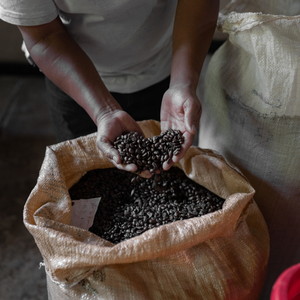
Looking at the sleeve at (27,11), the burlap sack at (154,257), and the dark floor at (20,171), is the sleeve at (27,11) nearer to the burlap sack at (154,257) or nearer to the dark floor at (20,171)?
the burlap sack at (154,257)

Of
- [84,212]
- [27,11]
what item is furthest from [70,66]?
[84,212]

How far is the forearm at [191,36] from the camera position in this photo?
117cm

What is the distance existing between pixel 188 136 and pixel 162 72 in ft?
1.81

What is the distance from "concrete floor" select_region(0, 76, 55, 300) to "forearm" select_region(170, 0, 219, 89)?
4.50ft

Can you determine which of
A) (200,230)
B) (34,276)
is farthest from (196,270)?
(34,276)

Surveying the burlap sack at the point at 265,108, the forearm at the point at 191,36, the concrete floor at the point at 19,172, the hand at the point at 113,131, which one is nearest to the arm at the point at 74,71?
the hand at the point at 113,131

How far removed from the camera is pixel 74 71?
1123 millimetres

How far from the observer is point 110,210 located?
113cm

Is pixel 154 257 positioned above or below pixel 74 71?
below

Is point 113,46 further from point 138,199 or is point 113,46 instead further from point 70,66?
point 138,199

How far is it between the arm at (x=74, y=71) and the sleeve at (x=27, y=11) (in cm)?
6

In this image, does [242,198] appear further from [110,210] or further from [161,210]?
[110,210]

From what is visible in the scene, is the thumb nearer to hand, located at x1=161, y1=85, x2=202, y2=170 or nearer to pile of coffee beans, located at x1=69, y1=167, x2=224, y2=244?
hand, located at x1=161, y1=85, x2=202, y2=170

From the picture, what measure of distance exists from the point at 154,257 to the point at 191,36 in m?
0.88
